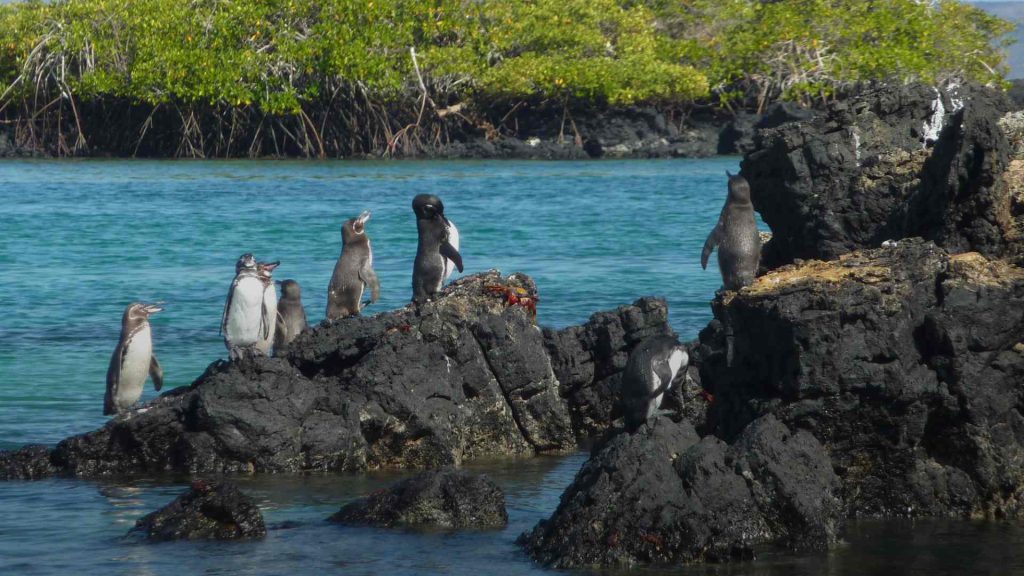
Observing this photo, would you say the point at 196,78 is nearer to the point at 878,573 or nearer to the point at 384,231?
the point at 384,231

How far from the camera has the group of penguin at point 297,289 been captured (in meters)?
10.2

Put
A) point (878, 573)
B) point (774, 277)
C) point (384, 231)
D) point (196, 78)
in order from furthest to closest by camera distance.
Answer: point (196, 78) < point (384, 231) < point (774, 277) < point (878, 573)

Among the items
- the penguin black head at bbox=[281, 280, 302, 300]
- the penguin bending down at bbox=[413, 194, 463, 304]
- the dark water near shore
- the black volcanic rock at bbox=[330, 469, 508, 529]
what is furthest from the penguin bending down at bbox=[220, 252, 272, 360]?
the black volcanic rock at bbox=[330, 469, 508, 529]

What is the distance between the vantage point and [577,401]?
10125 mm

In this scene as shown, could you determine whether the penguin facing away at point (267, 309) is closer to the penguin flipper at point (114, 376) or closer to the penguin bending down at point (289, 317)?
the penguin bending down at point (289, 317)

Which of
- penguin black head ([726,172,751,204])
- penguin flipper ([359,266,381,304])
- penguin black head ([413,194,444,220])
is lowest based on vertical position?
penguin flipper ([359,266,381,304])

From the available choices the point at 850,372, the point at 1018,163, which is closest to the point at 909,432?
the point at 850,372

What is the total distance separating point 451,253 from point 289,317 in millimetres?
1283

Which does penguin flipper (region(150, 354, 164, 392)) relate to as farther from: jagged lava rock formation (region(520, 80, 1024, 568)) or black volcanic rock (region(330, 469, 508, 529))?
jagged lava rock formation (region(520, 80, 1024, 568))

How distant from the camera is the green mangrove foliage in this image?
43.0 metres

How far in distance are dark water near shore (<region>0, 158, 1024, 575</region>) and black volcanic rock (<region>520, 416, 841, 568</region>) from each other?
0.13 meters

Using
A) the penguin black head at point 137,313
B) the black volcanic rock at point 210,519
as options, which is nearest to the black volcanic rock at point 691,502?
the black volcanic rock at point 210,519

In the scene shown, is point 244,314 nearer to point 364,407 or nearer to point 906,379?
point 364,407

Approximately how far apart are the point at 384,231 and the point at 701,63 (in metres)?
26.3
